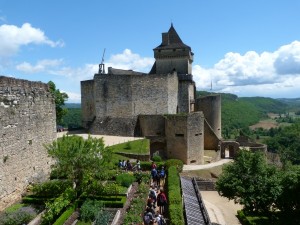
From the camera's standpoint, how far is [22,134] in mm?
17594

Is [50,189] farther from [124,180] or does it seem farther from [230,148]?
[230,148]

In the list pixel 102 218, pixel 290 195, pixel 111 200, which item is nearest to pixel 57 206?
pixel 102 218

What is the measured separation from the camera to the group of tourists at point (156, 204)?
51.3 feet

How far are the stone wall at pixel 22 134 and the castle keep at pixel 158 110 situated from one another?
15.3 metres

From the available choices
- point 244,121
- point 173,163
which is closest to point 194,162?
point 173,163

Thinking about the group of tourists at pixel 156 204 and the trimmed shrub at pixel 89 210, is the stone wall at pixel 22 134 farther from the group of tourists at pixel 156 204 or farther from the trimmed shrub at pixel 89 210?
the group of tourists at pixel 156 204

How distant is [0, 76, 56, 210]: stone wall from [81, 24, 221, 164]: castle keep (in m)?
15.3

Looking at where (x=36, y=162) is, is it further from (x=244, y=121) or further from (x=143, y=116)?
(x=244, y=121)

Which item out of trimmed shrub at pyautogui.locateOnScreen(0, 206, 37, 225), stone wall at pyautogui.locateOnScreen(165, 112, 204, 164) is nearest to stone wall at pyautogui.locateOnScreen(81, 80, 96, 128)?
stone wall at pyautogui.locateOnScreen(165, 112, 204, 164)

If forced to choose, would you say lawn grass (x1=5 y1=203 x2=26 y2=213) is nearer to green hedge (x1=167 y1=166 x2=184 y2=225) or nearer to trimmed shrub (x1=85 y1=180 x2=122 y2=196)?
trimmed shrub (x1=85 y1=180 x2=122 y2=196)

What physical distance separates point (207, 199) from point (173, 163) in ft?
14.4

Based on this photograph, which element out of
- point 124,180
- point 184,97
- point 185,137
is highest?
point 184,97

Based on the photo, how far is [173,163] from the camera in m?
27.3

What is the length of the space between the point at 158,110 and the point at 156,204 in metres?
20.4
